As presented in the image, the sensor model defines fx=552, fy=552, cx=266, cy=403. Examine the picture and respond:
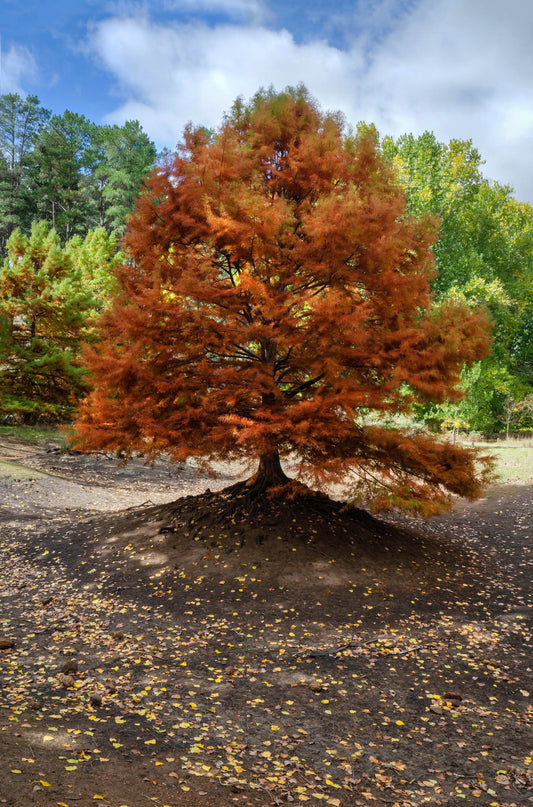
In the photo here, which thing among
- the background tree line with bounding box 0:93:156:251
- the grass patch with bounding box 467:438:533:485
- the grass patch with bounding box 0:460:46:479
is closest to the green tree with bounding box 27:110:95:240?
the background tree line with bounding box 0:93:156:251

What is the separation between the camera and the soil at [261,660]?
10.8 ft

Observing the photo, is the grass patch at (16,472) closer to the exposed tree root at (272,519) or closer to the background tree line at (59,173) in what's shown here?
the exposed tree root at (272,519)

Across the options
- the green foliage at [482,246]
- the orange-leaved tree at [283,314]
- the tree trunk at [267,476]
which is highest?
the green foliage at [482,246]

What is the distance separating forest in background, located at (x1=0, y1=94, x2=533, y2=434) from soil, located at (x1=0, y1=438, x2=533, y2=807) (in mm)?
2917

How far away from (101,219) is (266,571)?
3896 centimetres

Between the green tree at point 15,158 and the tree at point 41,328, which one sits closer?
the tree at point 41,328

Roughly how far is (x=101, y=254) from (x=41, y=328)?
10151mm

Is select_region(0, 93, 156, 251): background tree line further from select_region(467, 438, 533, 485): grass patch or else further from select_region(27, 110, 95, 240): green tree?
select_region(467, 438, 533, 485): grass patch

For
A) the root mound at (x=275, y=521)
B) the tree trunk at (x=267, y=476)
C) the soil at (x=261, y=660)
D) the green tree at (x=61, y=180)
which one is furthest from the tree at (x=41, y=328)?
the green tree at (x=61, y=180)

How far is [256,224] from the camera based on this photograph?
6.27m

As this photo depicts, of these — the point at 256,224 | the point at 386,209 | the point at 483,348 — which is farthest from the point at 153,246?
the point at 483,348

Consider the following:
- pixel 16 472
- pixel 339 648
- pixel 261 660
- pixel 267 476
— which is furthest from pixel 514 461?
pixel 261 660

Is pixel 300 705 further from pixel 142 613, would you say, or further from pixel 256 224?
pixel 256 224

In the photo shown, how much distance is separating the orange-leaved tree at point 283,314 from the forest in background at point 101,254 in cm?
80
